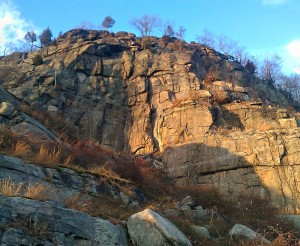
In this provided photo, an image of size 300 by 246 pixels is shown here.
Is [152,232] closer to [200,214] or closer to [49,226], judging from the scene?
[49,226]

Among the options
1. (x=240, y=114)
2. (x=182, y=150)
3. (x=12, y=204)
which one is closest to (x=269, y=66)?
(x=240, y=114)

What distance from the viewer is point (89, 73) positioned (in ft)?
106

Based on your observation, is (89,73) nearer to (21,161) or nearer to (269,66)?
(21,161)

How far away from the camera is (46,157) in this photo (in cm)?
1190

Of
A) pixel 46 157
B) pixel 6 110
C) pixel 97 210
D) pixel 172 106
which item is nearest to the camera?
pixel 97 210

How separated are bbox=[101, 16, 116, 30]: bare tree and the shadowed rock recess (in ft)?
19.6

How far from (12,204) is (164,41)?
110 ft

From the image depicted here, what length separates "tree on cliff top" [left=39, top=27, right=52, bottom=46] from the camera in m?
44.4

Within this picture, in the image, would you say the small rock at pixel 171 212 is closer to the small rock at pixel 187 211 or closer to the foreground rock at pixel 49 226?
the small rock at pixel 187 211

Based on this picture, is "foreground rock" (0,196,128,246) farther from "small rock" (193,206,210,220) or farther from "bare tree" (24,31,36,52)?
"bare tree" (24,31,36,52)

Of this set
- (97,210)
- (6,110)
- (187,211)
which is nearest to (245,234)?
(187,211)

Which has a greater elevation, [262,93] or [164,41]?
[164,41]

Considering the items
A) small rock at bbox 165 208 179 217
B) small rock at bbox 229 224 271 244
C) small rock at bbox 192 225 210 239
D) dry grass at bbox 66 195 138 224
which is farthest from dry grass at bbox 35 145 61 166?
small rock at bbox 229 224 271 244

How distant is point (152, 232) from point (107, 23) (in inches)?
1587
